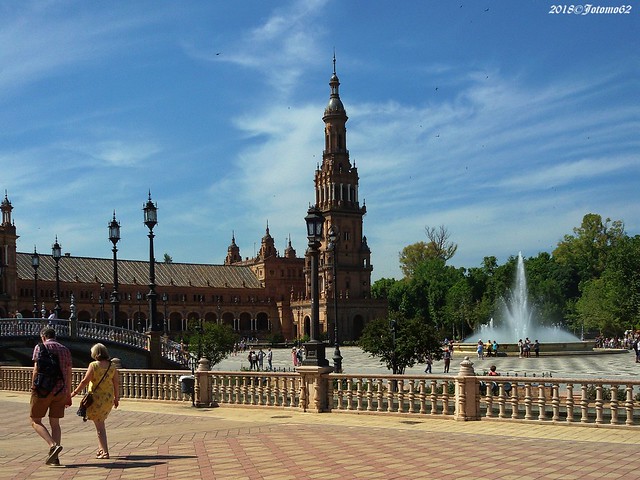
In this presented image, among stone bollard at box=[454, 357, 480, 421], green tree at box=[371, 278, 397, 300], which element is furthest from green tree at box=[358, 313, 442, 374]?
green tree at box=[371, 278, 397, 300]

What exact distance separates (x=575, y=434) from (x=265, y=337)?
406 feet

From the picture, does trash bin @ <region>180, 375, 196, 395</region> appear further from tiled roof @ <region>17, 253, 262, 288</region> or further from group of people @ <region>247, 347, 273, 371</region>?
tiled roof @ <region>17, 253, 262, 288</region>

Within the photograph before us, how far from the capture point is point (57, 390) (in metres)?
12.3

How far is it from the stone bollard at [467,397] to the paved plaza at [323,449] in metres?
0.40

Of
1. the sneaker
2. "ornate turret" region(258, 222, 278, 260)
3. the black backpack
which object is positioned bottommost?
the sneaker

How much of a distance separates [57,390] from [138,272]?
126 metres

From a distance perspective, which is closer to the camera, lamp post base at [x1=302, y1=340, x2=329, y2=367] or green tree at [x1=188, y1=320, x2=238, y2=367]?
lamp post base at [x1=302, y1=340, x2=329, y2=367]

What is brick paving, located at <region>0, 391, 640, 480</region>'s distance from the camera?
11.2 m

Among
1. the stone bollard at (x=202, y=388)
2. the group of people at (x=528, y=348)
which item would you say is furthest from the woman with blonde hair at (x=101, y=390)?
the group of people at (x=528, y=348)

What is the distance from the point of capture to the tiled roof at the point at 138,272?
12393 centimetres

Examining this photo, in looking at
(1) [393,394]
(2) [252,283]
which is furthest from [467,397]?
(2) [252,283]

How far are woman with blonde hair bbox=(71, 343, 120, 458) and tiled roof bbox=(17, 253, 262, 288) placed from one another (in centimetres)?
11248

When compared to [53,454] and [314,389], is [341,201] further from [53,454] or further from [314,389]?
[53,454]

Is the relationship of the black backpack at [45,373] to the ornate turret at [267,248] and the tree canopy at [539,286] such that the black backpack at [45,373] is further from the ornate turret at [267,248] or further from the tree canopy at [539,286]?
the ornate turret at [267,248]
